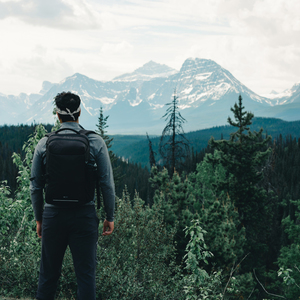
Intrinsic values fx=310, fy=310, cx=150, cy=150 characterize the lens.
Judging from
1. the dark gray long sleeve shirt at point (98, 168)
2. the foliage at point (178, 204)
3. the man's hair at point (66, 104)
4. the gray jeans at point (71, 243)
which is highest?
the man's hair at point (66, 104)

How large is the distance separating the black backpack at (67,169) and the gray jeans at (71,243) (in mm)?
149

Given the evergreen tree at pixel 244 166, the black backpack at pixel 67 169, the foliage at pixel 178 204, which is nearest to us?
the black backpack at pixel 67 169

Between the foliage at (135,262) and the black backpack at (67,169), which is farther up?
the black backpack at (67,169)

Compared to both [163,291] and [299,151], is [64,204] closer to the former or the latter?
[163,291]

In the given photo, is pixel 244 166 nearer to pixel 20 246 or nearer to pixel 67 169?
pixel 20 246

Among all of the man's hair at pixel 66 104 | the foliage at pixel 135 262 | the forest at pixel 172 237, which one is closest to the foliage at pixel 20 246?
the forest at pixel 172 237

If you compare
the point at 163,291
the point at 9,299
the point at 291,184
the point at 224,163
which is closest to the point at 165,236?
the point at 163,291

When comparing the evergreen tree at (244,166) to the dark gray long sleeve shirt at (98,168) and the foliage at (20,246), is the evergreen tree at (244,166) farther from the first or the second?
the dark gray long sleeve shirt at (98,168)

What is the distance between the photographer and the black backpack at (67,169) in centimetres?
355

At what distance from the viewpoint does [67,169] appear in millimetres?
3586

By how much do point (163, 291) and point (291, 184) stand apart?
306ft

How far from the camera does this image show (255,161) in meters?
20.2

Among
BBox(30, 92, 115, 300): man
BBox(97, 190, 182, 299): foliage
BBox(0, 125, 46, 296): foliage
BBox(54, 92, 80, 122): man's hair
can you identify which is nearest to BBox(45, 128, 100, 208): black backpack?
BBox(30, 92, 115, 300): man

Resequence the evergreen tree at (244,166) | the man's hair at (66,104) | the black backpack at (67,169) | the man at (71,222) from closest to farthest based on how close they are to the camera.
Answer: the black backpack at (67,169)
the man at (71,222)
the man's hair at (66,104)
the evergreen tree at (244,166)
